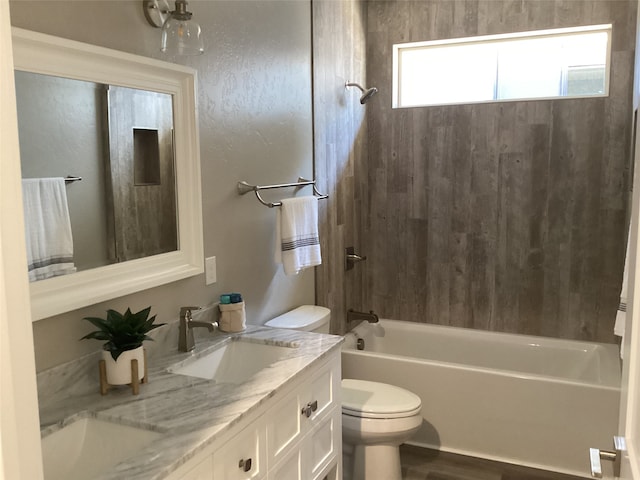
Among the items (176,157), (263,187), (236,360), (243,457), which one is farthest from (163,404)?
(263,187)

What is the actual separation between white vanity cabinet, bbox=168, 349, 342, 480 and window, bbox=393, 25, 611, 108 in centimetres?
233

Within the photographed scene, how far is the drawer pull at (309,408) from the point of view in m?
1.96

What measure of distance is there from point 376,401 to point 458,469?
28.8 inches

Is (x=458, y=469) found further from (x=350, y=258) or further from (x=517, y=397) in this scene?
(x=350, y=258)

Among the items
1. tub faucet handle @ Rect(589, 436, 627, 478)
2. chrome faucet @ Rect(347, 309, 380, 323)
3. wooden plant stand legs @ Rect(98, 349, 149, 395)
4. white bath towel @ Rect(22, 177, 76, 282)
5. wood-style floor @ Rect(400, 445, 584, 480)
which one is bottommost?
wood-style floor @ Rect(400, 445, 584, 480)

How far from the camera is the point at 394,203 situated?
→ 4023 millimetres

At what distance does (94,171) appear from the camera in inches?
70.7

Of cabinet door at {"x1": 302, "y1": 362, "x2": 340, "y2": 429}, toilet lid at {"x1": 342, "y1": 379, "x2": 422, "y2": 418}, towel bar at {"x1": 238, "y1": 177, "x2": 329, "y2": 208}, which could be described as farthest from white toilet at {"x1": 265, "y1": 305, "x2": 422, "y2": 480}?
towel bar at {"x1": 238, "y1": 177, "x2": 329, "y2": 208}

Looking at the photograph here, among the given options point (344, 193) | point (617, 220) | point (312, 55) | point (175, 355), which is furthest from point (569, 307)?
point (175, 355)

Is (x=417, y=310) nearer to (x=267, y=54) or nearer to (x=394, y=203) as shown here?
(x=394, y=203)

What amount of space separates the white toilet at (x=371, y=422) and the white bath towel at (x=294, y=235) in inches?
11.6

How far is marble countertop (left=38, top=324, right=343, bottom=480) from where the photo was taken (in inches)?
52.7

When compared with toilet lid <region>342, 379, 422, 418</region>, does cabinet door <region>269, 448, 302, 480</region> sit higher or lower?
higher

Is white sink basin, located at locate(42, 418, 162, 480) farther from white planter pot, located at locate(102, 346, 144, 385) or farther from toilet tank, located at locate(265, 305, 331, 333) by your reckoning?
toilet tank, located at locate(265, 305, 331, 333)
